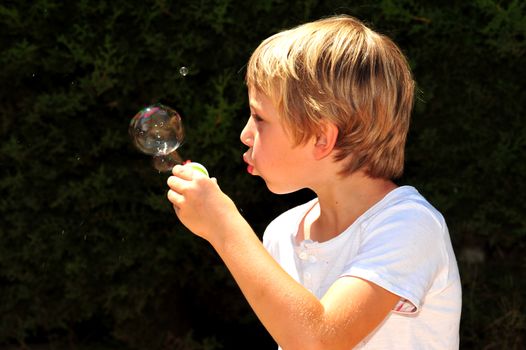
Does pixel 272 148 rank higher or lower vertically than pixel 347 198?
higher

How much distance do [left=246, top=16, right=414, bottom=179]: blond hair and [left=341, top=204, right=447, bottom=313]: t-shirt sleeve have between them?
24 centimetres

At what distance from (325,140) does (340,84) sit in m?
0.17

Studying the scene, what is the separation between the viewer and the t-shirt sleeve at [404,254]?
6.56 ft

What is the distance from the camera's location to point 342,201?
92.3 inches

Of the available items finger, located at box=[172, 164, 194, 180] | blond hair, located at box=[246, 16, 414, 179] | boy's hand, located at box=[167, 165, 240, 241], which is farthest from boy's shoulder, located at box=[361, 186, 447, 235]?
finger, located at box=[172, 164, 194, 180]

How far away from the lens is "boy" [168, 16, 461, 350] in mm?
1992

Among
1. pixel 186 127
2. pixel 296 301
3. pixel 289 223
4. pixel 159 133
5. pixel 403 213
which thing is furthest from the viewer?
pixel 186 127

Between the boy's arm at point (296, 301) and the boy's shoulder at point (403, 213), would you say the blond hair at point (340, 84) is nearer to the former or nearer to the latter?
the boy's shoulder at point (403, 213)

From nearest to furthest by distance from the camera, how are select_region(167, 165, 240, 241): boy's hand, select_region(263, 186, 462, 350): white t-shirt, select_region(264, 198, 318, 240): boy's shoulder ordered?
1. select_region(263, 186, 462, 350): white t-shirt
2. select_region(167, 165, 240, 241): boy's hand
3. select_region(264, 198, 318, 240): boy's shoulder

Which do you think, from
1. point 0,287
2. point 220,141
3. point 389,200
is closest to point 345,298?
point 389,200

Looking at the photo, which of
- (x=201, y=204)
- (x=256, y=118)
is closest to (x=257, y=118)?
(x=256, y=118)

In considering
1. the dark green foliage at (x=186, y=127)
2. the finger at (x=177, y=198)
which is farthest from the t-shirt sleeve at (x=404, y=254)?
the dark green foliage at (x=186, y=127)

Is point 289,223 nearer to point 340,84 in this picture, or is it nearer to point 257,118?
point 257,118

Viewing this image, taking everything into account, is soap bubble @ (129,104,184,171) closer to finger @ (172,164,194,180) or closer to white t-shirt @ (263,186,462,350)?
finger @ (172,164,194,180)
